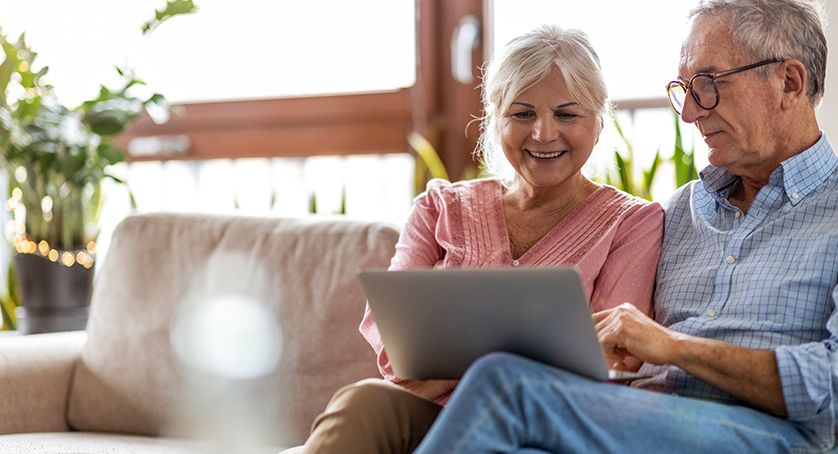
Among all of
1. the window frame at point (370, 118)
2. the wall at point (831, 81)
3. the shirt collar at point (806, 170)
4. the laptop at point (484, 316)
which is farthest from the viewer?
the window frame at point (370, 118)

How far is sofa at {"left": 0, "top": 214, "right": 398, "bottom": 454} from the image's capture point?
5.54 feet

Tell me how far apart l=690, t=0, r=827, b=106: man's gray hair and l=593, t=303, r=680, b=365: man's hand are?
50cm

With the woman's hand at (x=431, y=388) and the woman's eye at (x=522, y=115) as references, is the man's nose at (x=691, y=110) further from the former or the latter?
the woman's hand at (x=431, y=388)

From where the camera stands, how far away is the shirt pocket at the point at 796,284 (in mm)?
1227

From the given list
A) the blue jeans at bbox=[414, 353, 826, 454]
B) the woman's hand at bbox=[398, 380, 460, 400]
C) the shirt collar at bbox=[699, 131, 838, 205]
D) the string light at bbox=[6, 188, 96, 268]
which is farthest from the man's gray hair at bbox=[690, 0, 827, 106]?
the string light at bbox=[6, 188, 96, 268]

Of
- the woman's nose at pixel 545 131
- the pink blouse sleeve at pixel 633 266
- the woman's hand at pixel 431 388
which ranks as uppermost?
the woman's nose at pixel 545 131

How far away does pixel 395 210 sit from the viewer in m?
2.91

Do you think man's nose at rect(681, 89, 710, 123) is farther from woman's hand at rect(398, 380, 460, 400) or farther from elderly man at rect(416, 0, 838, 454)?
woman's hand at rect(398, 380, 460, 400)

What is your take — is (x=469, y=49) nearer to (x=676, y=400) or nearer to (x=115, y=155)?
(x=115, y=155)

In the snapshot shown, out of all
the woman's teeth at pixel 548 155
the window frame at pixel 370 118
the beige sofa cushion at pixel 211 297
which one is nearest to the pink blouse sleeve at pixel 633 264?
the woman's teeth at pixel 548 155

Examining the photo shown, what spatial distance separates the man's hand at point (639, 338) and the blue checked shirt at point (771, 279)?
0.16 meters

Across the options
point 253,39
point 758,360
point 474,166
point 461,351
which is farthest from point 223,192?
point 758,360

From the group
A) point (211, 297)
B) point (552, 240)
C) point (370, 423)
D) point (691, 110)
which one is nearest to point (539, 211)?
point (552, 240)

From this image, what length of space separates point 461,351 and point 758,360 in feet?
1.48
